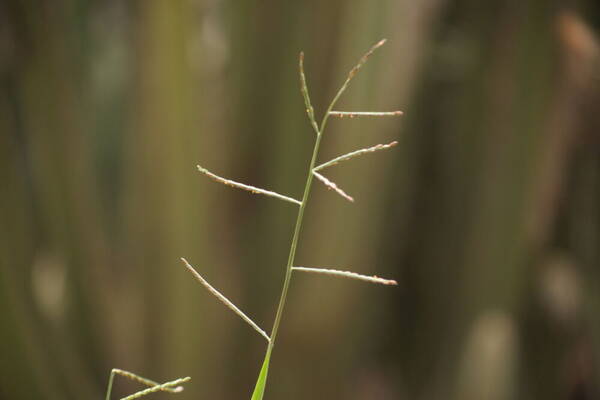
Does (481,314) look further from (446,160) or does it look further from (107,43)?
(107,43)

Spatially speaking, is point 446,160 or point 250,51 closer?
point 250,51

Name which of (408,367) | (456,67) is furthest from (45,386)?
(456,67)

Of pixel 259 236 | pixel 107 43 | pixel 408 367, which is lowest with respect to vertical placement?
pixel 408 367

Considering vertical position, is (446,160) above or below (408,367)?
above

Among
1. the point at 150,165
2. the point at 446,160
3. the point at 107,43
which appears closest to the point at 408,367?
the point at 446,160

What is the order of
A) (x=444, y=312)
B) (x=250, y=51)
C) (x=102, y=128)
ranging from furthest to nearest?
(x=102, y=128) < (x=444, y=312) < (x=250, y=51)

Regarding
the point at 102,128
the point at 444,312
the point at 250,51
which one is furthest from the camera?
the point at 102,128
